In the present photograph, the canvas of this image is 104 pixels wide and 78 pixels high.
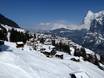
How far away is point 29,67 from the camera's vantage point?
2096 inches

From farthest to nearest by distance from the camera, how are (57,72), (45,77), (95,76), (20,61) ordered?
(95,76)
(57,72)
(20,61)
(45,77)

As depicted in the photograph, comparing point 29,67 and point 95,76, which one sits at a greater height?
point 29,67

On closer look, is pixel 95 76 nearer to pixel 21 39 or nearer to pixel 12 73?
pixel 12 73

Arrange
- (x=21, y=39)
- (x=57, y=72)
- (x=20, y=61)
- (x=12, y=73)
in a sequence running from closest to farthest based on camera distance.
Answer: (x=12, y=73) → (x=20, y=61) → (x=57, y=72) → (x=21, y=39)

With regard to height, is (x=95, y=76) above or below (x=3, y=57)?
below

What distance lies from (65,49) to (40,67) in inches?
5467

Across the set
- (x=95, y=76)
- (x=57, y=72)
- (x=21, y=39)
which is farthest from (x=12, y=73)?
(x=21, y=39)

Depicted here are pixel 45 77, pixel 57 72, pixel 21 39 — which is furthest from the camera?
pixel 21 39

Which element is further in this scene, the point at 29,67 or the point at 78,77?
the point at 78,77

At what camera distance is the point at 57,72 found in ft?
195

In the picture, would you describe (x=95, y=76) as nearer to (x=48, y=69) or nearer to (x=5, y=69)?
(x=48, y=69)

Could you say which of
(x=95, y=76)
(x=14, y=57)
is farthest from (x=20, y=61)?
(x=95, y=76)

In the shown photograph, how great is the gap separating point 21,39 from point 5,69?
400ft

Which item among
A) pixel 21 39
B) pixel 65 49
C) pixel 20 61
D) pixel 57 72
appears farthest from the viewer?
pixel 65 49
